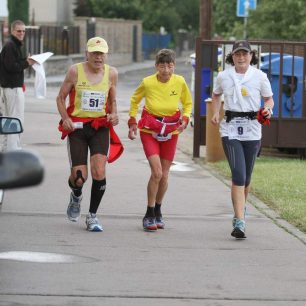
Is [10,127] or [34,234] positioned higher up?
[10,127]

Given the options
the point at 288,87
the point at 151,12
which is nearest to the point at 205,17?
the point at 288,87

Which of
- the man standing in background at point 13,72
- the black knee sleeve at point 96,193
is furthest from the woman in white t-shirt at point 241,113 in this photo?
the man standing in background at point 13,72

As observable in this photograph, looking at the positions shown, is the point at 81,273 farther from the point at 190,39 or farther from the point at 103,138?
the point at 190,39

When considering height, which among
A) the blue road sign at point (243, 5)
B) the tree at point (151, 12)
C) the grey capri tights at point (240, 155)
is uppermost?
the blue road sign at point (243, 5)

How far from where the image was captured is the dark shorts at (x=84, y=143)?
379 inches

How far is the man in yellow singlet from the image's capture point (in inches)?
376

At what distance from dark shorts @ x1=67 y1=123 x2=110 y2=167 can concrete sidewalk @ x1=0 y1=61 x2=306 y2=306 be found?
2.22 feet

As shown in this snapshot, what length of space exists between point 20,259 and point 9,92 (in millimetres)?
6127

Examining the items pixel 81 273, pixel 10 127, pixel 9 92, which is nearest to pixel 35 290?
pixel 81 273

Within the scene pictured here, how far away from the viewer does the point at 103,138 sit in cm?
967

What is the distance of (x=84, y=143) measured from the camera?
31.7ft

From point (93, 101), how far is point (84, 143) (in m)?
0.39

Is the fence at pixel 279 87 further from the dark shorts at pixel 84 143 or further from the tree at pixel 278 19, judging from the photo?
the tree at pixel 278 19

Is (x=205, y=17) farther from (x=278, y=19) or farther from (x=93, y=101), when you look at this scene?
(x=278, y=19)
